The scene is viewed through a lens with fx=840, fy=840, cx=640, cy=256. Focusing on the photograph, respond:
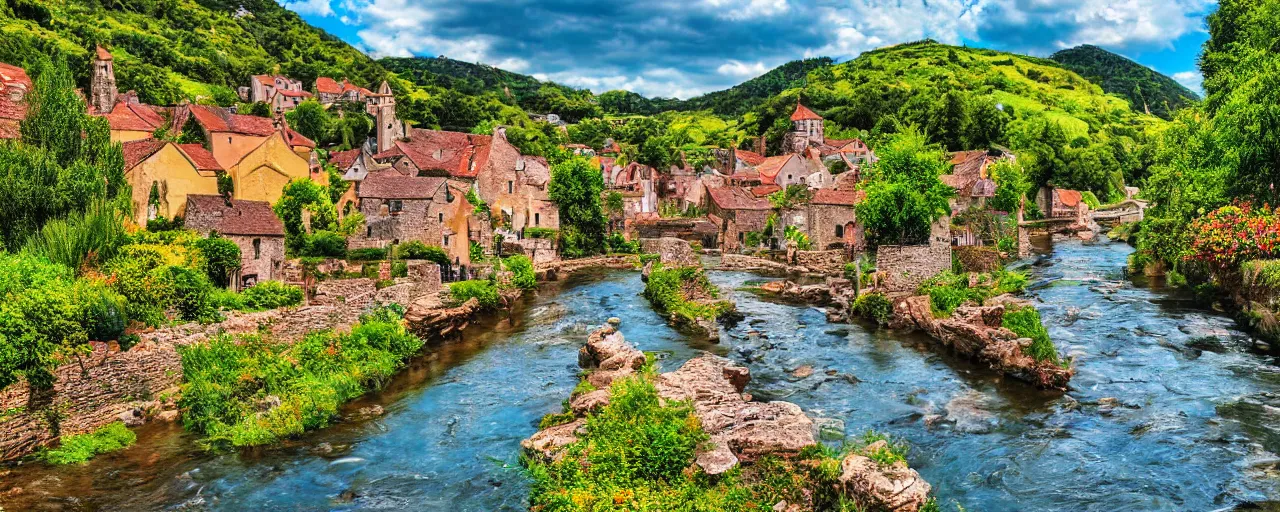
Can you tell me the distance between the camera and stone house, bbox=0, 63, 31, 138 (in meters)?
26.8

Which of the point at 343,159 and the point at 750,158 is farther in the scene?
the point at 750,158

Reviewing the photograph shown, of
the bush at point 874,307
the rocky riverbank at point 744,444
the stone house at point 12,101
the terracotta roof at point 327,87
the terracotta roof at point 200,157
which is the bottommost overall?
the rocky riverbank at point 744,444

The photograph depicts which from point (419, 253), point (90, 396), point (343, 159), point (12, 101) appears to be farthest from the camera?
point (343, 159)

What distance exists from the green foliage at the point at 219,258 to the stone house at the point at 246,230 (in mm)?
1304

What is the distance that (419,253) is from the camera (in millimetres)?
39656

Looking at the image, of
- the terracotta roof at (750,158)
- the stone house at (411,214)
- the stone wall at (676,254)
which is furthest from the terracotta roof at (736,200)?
the terracotta roof at (750,158)

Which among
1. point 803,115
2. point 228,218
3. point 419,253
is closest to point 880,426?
point 228,218

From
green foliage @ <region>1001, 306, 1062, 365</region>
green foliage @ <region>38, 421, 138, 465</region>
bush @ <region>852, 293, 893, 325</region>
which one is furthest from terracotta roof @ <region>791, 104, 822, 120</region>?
green foliage @ <region>38, 421, 138, 465</region>

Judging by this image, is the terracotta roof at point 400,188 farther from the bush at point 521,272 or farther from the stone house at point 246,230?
the stone house at point 246,230

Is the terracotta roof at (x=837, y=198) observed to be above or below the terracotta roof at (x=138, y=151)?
below

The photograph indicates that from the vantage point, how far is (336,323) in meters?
27.2

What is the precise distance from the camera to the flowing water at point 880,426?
52.3ft

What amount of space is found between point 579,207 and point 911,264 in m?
28.1

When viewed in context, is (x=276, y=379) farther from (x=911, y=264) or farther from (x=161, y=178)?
(x=911, y=264)
